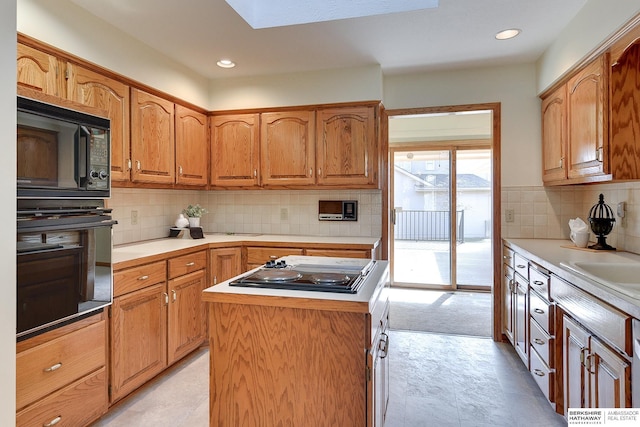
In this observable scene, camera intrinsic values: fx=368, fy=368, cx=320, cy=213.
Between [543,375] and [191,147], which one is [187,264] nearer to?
[191,147]

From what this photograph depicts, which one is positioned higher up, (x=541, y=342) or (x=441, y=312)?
(x=541, y=342)

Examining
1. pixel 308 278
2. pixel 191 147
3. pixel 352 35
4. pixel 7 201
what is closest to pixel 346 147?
pixel 352 35

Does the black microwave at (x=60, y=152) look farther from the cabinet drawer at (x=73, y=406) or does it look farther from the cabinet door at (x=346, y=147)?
the cabinet door at (x=346, y=147)

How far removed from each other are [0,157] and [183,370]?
203 centimetres

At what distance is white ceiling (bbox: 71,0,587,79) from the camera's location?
231cm

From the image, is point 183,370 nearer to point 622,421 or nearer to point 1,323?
point 1,323

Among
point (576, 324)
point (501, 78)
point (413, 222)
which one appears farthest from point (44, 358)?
point (413, 222)

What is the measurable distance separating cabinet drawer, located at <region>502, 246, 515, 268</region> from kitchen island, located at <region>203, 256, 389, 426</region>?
1978 millimetres

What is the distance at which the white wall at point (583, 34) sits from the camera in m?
1.89

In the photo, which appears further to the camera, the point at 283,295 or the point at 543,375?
the point at 543,375

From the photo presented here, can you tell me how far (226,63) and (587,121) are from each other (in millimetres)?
2756

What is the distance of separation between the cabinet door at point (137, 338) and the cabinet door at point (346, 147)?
172 centimetres

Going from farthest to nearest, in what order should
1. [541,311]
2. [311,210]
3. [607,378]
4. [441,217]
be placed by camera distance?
[441,217] → [311,210] → [541,311] → [607,378]

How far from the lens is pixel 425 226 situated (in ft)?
17.6
